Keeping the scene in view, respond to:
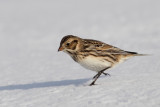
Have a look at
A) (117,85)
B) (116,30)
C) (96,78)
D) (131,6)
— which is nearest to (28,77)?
(96,78)

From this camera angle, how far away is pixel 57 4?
69.9 feet

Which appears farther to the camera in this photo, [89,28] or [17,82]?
[89,28]

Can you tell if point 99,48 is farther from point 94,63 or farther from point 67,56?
point 67,56

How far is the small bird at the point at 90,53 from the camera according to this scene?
7.77 meters

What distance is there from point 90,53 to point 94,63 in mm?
195

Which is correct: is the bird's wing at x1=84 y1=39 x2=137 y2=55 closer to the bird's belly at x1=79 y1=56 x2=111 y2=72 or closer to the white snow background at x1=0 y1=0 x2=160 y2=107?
the bird's belly at x1=79 y1=56 x2=111 y2=72

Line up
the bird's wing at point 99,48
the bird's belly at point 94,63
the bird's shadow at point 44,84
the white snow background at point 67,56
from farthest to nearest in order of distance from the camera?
1. the bird's shadow at point 44,84
2. the bird's wing at point 99,48
3. the bird's belly at point 94,63
4. the white snow background at point 67,56

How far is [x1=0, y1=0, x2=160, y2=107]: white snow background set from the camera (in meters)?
6.65

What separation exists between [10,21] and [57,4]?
4.16 meters

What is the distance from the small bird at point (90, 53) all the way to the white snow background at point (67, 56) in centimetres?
30

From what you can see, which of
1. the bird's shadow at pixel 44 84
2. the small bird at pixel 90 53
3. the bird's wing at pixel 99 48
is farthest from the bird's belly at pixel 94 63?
the bird's shadow at pixel 44 84

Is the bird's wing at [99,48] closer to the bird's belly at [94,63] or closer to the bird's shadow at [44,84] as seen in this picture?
the bird's belly at [94,63]

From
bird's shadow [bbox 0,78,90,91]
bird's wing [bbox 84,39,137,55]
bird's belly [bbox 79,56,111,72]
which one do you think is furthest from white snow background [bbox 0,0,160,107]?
bird's wing [bbox 84,39,137,55]

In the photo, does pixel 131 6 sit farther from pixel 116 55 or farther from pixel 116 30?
pixel 116 55
